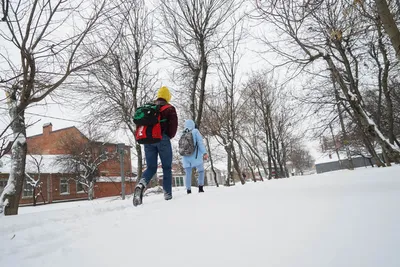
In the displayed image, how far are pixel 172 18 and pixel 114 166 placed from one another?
2939 cm

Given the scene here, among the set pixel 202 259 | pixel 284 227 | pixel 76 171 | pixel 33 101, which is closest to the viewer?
pixel 202 259

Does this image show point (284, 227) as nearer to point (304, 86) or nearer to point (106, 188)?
point (304, 86)

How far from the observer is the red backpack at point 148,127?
127 inches

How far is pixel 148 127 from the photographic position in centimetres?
327

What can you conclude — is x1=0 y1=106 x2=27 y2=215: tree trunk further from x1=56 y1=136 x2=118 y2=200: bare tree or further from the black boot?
x1=56 y1=136 x2=118 y2=200: bare tree

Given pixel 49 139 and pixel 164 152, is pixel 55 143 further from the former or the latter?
pixel 164 152

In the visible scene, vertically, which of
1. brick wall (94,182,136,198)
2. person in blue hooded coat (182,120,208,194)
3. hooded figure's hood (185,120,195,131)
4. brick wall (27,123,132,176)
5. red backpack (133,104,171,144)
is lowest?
brick wall (94,182,136,198)

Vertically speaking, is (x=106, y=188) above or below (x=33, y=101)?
below

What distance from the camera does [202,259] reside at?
104 centimetres

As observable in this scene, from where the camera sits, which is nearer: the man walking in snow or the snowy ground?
the snowy ground

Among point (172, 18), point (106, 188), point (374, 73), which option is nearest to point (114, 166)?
point (106, 188)

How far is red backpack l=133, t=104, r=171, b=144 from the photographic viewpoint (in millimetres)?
3237

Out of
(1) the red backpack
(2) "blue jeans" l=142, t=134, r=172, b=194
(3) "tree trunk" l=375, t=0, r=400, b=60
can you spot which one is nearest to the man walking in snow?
(2) "blue jeans" l=142, t=134, r=172, b=194

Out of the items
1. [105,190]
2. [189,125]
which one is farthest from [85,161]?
[189,125]
